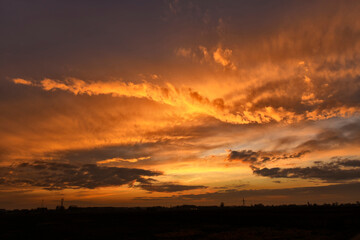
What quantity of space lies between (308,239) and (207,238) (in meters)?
13.9

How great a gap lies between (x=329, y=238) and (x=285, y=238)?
5519 millimetres

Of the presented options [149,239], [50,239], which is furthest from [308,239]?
[50,239]

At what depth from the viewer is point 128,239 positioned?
42.3 meters

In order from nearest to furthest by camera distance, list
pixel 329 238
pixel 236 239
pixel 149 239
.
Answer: pixel 329 238, pixel 236 239, pixel 149 239

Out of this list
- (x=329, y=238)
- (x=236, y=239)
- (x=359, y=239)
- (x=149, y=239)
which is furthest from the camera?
(x=149, y=239)

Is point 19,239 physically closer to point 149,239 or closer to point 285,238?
point 149,239

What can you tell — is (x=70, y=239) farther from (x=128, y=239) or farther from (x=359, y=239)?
(x=359, y=239)

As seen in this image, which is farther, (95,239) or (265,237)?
(95,239)

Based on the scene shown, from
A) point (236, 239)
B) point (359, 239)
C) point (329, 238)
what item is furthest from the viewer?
point (236, 239)

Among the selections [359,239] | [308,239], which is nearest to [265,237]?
[308,239]

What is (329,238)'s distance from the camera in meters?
36.3

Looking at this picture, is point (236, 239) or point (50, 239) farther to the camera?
point (50, 239)

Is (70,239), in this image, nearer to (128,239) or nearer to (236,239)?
(128,239)

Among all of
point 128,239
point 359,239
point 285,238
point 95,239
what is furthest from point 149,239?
point 359,239
